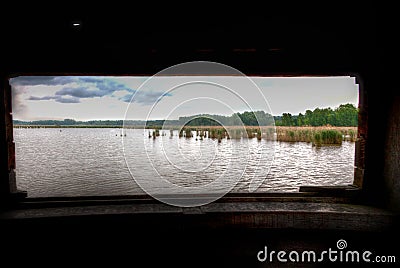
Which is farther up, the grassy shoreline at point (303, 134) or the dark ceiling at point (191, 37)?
the dark ceiling at point (191, 37)

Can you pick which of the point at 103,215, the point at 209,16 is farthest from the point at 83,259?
the point at 209,16

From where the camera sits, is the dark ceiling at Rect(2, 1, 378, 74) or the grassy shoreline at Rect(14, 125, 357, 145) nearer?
Answer: the dark ceiling at Rect(2, 1, 378, 74)

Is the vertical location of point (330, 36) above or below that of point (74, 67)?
above

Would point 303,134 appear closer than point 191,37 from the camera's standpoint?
No

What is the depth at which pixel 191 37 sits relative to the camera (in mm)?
4496

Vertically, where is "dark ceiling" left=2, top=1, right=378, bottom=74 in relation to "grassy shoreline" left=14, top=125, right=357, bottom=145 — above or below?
above

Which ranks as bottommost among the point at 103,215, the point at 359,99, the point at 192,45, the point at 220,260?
A: the point at 220,260

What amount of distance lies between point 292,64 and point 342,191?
211 cm

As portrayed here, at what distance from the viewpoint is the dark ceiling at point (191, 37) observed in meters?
3.96

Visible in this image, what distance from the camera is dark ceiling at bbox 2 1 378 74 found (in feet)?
13.0

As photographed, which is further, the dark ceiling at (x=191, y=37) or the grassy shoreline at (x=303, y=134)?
the grassy shoreline at (x=303, y=134)

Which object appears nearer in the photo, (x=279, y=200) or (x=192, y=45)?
(x=192, y=45)

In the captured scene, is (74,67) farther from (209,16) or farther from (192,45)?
(209,16)

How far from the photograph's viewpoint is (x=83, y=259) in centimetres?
416
